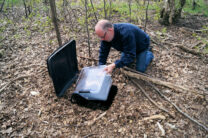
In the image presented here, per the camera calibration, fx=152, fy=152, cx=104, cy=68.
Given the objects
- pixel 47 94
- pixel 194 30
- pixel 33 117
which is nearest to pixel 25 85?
pixel 47 94

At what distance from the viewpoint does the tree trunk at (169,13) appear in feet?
18.9

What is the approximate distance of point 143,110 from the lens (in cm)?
279

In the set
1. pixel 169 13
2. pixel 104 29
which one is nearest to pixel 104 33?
pixel 104 29

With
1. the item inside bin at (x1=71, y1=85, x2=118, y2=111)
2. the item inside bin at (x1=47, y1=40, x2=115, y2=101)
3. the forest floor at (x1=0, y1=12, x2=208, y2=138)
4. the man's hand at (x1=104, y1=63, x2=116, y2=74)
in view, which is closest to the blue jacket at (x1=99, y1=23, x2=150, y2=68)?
the man's hand at (x1=104, y1=63, x2=116, y2=74)

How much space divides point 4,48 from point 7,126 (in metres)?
2.99

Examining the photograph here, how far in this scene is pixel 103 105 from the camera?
9.44 feet

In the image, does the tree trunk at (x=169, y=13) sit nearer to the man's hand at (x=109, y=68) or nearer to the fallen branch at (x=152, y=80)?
the fallen branch at (x=152, y=80)

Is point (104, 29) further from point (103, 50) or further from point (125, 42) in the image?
point (103, 50)

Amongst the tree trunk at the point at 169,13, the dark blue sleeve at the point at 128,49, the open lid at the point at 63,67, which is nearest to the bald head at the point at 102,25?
the dark blue sleeve at the point at 128,49

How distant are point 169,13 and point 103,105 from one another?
4.82 m

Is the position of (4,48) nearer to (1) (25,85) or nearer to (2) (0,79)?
(2) (0,79)

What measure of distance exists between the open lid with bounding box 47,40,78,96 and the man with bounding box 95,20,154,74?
25.4 inches

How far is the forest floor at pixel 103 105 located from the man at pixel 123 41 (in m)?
0.47

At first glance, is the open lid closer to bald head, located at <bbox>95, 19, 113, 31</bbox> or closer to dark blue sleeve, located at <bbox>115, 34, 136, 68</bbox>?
bald head, located at <bbox>95, 19, 113, 31</bbox>
